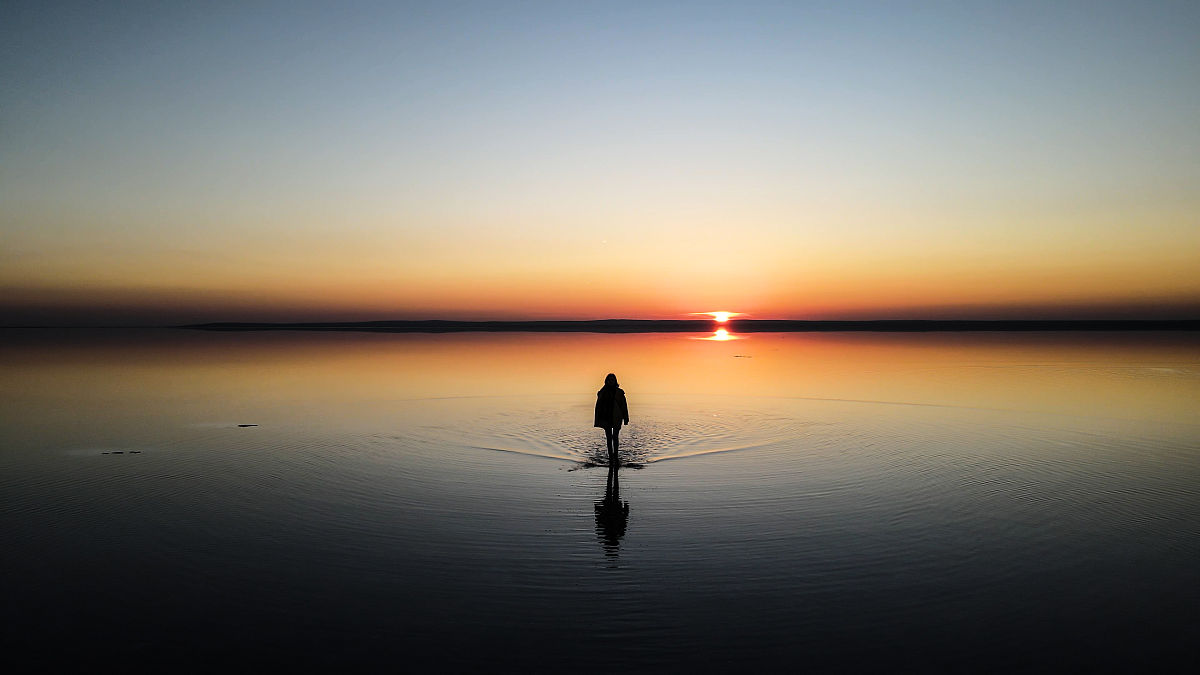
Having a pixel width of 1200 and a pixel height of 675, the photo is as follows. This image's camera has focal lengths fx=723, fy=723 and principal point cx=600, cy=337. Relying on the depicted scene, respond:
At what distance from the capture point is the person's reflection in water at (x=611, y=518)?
11781 mm

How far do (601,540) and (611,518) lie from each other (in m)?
1.28

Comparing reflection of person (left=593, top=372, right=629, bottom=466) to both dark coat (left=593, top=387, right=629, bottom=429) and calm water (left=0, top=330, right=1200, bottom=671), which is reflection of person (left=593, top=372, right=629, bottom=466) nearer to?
dark coat (left=593, top=387, right=629, bottom=429)

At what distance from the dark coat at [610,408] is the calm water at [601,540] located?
1.15 meters

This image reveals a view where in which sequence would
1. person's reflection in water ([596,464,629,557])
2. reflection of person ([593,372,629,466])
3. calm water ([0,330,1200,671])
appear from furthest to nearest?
reflection of person ([593,372,629,466])
person's reflection in water ([596,464,629,557])
calm water ([0,330,1200,671])

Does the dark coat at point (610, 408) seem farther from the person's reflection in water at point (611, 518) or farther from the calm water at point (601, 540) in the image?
the person's reflection in water at point (611, 518)

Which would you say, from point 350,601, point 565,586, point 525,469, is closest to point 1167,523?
point 565,586

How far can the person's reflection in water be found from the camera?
1178 centimetres

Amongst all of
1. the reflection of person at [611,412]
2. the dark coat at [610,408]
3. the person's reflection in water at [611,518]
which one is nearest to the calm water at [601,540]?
the person's reflection in water at [611,518]

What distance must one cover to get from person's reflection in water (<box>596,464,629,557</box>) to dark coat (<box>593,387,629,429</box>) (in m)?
2.29

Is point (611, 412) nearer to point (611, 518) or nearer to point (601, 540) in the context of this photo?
point (611, 518)

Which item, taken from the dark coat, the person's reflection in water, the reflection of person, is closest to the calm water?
the person's reflection in water

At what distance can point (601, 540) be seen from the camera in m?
11.9

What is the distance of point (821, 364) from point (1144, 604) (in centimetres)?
4590

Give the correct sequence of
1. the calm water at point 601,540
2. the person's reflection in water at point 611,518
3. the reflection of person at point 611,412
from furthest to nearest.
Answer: the reflection of person at point 611,412 < the person's reflection in water at point 611,518 < the calm water at point 601,540
